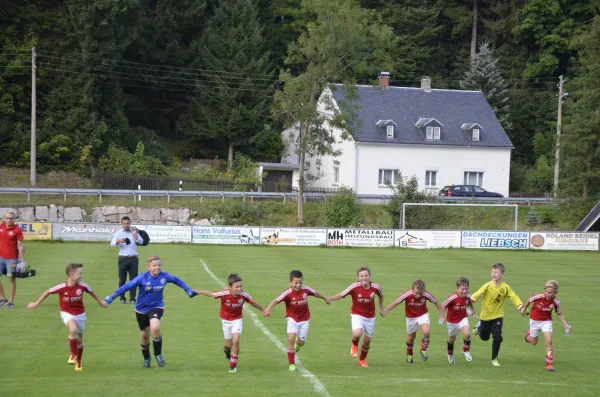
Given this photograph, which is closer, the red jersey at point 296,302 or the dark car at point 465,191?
the red jersey at point 296,302

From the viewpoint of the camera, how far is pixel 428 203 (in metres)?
49.8

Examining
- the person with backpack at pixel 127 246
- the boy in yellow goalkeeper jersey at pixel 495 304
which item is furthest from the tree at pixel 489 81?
the boy in yellow goalkeeper jersey at pixel 495 304

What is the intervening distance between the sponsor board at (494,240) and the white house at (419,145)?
21.2m

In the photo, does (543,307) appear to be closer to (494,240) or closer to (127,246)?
(127,246)

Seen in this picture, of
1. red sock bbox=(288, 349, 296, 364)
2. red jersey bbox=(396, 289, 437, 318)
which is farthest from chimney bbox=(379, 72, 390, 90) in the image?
red sock bbox=(288, 349, 296, 364)

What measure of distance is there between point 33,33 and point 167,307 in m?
49.6

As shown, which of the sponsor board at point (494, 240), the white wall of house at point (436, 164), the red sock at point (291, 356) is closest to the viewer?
the red sock at point (291, 356)

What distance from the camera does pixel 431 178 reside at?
6775cm

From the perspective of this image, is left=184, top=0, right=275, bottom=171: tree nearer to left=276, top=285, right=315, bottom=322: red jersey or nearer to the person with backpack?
the person with backpack

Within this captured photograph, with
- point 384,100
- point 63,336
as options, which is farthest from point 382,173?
point 63,336

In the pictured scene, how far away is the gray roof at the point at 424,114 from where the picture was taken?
67.2m

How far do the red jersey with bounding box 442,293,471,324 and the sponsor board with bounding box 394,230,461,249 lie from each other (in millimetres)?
29178

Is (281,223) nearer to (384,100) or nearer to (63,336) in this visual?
(384,100)

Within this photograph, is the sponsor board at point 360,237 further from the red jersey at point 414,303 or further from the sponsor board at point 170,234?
the red jersey at point 414,303
